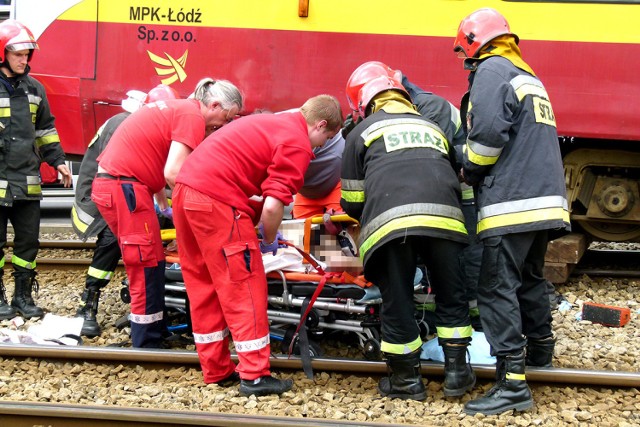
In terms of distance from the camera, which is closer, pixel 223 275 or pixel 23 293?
pixel 223 275

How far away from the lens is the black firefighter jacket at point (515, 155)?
402cm

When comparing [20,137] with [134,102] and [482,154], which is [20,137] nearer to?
[134,102]

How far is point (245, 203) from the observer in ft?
14.2

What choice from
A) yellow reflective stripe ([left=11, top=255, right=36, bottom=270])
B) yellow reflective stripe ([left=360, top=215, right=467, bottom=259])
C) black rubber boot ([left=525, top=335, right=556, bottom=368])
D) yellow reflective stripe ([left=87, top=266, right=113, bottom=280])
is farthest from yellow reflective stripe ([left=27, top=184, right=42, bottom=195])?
black rubber boot ([left=525, top=335, right=556, bottom=368])

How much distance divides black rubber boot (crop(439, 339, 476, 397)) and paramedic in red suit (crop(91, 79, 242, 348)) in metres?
1.96

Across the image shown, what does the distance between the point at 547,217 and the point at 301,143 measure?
139 cm

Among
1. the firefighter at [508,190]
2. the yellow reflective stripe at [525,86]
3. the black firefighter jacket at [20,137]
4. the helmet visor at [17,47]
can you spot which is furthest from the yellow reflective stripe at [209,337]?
the helmet visor at [17,47]

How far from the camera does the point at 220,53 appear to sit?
22.0 ft

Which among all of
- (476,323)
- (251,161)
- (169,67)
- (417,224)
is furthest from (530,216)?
(169,67)

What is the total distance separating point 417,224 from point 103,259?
2.72 metres

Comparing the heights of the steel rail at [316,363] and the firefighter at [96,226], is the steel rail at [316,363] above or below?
below

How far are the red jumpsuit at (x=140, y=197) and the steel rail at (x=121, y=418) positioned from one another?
3.52 ft

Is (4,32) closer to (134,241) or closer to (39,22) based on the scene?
(39,22)

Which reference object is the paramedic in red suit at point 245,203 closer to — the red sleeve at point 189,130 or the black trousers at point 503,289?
the red sleeve at point 189,130
